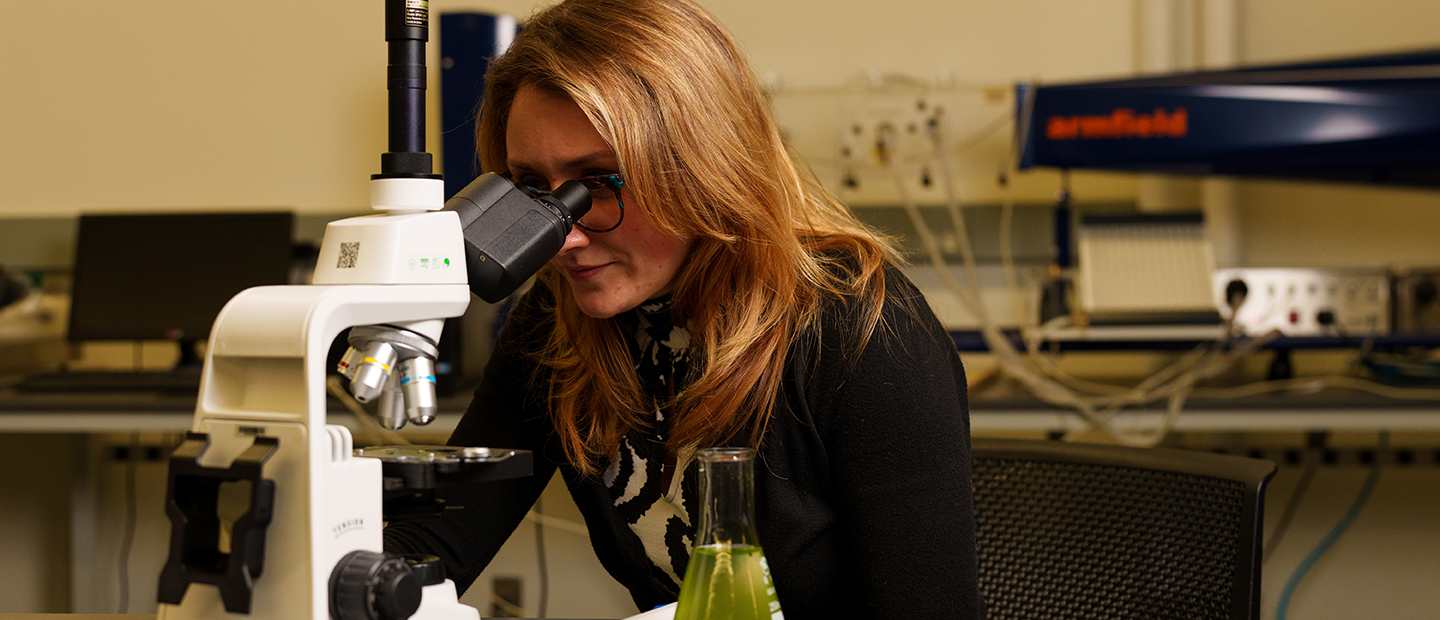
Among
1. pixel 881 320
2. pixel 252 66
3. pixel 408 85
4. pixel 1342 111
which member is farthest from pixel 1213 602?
pixel 252 66

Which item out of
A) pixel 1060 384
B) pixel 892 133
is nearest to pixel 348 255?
pixel 1060 384

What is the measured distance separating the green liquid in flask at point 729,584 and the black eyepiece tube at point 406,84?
27 centimetres

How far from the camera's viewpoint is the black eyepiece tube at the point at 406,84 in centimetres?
63

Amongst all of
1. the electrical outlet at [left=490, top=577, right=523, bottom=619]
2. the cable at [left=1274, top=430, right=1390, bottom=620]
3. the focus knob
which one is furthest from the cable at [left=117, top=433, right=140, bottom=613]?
the cable at [left=1274, top=430, right=1390, bottom=620]

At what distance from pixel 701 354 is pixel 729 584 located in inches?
16.2

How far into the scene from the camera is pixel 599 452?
3.34 ft

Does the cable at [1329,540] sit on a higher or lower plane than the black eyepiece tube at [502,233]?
lower

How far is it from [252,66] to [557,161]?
208 cm

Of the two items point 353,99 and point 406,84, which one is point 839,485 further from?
point 353,99

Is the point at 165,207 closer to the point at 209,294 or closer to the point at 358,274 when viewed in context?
the point at 209,294

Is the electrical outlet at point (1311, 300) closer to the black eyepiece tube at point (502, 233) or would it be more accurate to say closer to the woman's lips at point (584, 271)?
the woman's lips at point (584, 271)

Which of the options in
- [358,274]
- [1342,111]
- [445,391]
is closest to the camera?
[358,274]

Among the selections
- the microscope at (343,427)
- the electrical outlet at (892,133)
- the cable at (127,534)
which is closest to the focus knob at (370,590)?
the microscope at (343,427)

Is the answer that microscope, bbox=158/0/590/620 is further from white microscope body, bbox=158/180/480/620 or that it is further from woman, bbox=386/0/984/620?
woman, bbox=386/0/984/620
